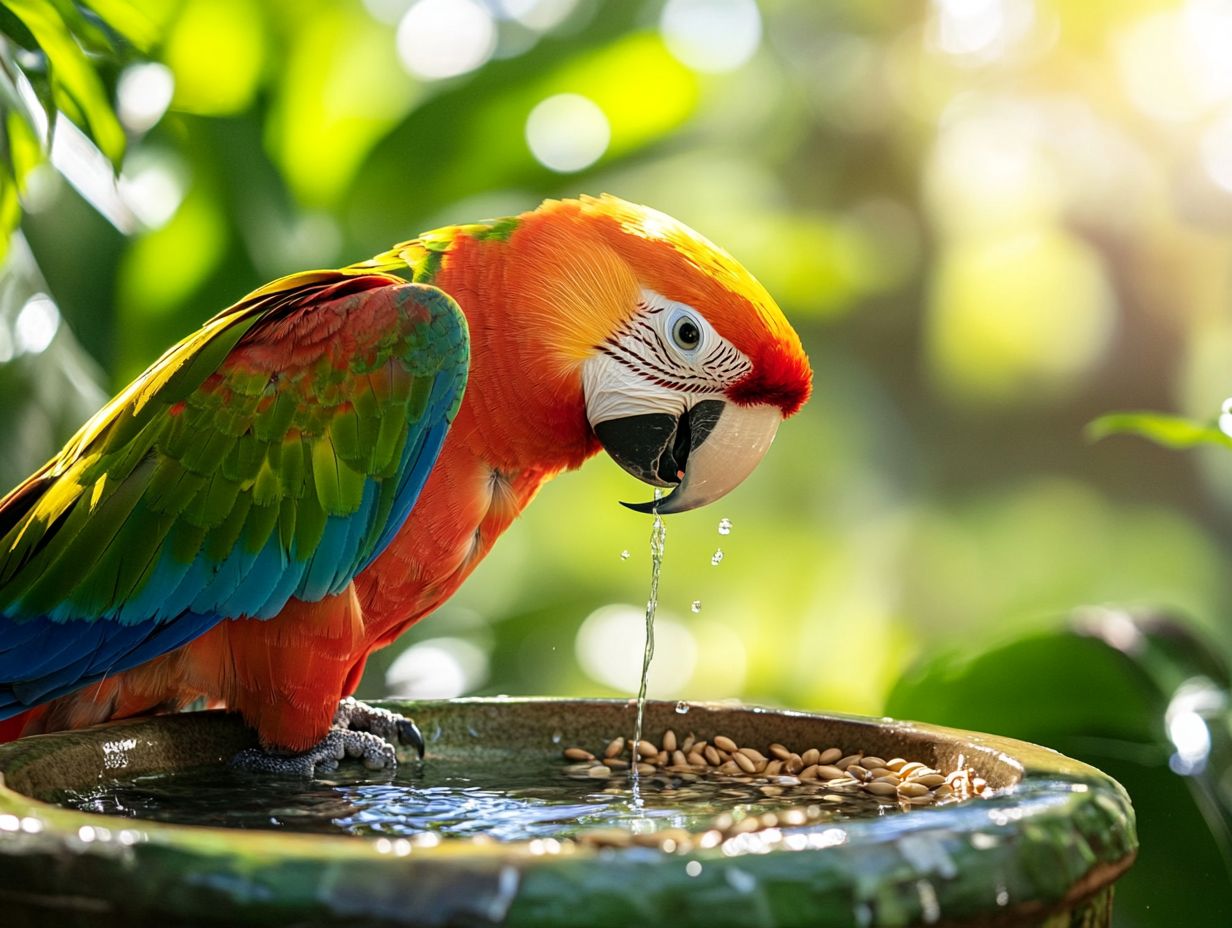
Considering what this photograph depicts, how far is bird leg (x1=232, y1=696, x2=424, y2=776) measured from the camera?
1220 mm

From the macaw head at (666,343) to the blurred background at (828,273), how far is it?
2.03 feet

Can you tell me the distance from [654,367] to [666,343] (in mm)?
35

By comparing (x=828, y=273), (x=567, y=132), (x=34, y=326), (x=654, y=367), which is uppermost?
(x=567, y=132)

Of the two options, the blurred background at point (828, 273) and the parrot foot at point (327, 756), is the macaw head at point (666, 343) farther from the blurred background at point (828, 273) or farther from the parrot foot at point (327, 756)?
the blurred background at point (828, 273)

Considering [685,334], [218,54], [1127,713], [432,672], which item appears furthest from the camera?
[432,672]

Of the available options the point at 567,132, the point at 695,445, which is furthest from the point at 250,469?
the point at 567,132

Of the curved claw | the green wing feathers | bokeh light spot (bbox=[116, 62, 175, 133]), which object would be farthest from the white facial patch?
bokeh light spot (bbox=[116, 62, 175, 133])

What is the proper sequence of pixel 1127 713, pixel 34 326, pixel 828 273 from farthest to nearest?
pixel 828 273
pixel 34 326
pixel 1127 713

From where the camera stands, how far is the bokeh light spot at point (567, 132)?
301cm

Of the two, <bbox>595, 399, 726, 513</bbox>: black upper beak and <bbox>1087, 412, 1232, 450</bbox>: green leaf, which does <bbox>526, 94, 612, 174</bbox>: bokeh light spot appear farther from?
<bbox>1087, 412, 1232, 450</bbox>: green leaf

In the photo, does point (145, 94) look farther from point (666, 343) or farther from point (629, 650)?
point (629, 650)

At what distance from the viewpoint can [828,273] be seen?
358 cm

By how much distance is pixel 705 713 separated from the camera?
1241 millimetres

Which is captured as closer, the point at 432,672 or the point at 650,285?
the point at 650,285
